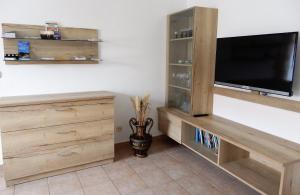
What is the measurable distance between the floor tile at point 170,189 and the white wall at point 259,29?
1.06 m

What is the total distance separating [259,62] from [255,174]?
3.59ft

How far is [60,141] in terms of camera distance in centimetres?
260

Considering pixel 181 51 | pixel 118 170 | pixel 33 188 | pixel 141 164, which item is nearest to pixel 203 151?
pixel 141 164

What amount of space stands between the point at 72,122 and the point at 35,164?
22.3 inches

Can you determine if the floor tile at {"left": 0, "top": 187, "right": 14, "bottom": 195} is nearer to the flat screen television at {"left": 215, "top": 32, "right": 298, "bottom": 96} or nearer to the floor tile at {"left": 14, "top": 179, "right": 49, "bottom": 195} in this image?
the floor tile at {"left": 14, "top": 179, "right": 49, "bottom": 195}

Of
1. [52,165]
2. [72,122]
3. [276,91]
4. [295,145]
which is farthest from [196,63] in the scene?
[52,165]

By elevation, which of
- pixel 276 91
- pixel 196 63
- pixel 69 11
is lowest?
pixel 276 91

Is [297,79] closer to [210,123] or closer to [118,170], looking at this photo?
→ [210,123]

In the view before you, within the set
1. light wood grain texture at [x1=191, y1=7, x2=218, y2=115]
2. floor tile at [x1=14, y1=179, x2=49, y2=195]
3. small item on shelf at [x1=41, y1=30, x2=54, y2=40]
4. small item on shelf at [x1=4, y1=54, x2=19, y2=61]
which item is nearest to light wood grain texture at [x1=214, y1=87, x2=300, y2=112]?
light wood grain texture at [x1=191, y1=7, x2=218, y2=115]

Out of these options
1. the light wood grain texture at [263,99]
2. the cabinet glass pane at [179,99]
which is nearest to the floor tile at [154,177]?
the cabinet glass pane at [179,99]

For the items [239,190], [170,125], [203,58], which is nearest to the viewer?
[239,190]

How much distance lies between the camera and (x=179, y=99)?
3465mm

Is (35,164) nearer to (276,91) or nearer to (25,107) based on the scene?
(25,107)

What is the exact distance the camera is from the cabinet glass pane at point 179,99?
3.23 metres
